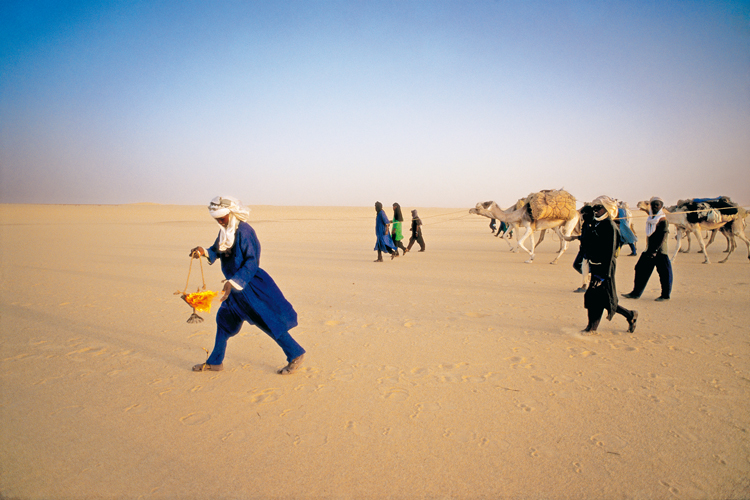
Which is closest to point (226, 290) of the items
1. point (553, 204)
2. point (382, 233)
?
point (382, 233)

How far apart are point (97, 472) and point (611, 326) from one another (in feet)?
20.3

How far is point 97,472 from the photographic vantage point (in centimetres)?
279

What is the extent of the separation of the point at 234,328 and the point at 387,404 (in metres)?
1.75

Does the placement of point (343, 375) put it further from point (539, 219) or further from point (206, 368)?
point (539, 219)

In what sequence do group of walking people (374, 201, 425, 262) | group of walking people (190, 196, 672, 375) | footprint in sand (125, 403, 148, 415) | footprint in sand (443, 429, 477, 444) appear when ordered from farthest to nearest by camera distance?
group of walking people (374, 201, 425, 262) < group of walking people (190, 196, 672, 375) < footprint in sand (125, 403, 148, 415) < footprint in sand (443, 429, 477, 444)

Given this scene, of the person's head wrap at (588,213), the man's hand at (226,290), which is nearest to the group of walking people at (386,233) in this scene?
the person's head wrap at (588,213)

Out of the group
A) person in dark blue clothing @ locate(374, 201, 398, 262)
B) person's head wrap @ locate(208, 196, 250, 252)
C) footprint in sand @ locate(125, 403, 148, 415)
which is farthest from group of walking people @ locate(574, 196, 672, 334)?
person in dark blue clothing @ locate(374, 201, 398, 262)

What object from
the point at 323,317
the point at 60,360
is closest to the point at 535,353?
the point at 323,317

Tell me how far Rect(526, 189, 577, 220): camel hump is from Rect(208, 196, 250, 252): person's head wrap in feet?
36.0

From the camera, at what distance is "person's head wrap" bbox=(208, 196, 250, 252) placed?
398 centimetres

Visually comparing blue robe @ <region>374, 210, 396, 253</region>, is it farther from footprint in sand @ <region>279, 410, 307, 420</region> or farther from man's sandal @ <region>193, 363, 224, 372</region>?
footprint in sand @ <region>279, 410, 307, 420</region>

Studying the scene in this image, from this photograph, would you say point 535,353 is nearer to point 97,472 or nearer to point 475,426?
point 475,426

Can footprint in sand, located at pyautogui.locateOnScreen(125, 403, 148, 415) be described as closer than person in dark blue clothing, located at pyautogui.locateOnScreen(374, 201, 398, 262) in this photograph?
Yes

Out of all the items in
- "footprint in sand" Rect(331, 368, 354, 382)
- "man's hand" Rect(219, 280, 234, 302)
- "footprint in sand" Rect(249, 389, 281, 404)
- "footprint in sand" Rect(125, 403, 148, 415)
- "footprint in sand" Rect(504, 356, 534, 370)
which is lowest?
"footprint in sand" Rect(331, 368, 354, 382)
